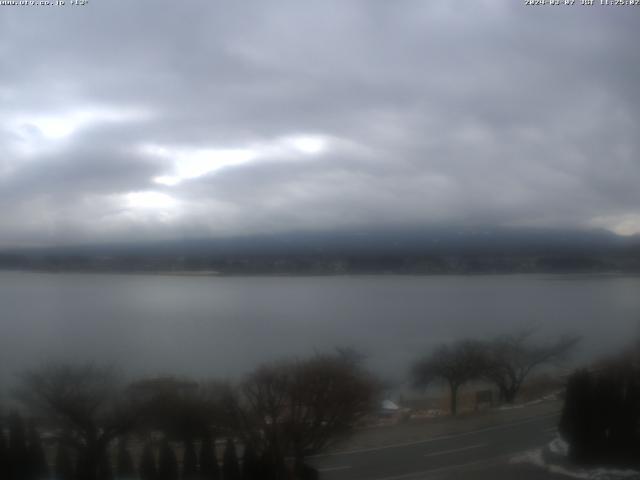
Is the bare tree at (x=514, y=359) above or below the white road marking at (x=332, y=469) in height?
above

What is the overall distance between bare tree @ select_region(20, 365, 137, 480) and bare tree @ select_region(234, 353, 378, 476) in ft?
2.29

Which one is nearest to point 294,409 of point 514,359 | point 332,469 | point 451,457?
point 332,469

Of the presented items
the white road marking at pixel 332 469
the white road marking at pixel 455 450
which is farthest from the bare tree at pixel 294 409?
the white road marking at pixel 455 450

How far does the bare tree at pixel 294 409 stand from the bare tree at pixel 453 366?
23.3 inches

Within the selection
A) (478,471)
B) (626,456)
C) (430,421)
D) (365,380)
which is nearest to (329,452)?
(365,380)

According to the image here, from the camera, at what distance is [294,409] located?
369 cm

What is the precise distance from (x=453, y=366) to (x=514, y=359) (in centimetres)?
49

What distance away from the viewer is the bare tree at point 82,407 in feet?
11.5

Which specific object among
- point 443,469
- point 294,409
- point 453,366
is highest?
point 453,366

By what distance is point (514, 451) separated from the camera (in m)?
4.24

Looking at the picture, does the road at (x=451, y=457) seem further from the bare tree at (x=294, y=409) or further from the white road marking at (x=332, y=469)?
the bare tree at (x=294, y=409)

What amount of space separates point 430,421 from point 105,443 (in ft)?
6.80

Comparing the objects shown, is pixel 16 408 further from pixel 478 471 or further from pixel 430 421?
pixel 478 471

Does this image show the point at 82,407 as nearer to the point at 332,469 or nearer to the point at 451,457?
the point at 332,469
